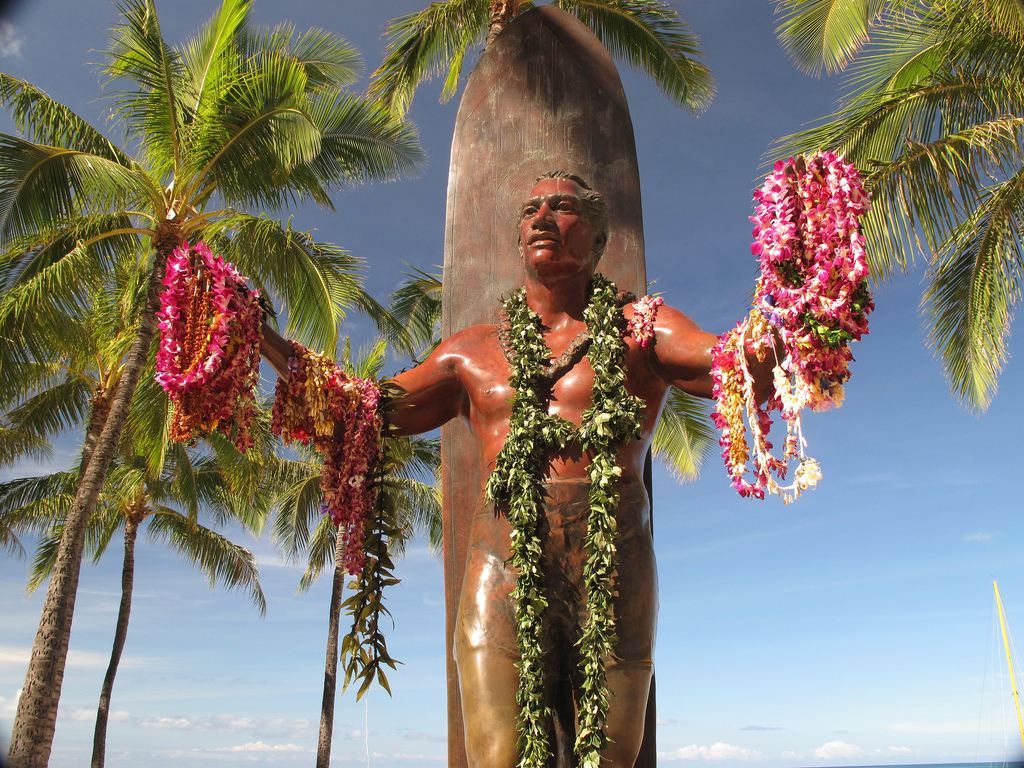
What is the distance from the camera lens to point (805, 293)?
2646 mm

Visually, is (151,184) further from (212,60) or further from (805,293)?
(805,293)

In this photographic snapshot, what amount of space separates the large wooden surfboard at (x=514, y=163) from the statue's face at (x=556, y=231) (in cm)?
78

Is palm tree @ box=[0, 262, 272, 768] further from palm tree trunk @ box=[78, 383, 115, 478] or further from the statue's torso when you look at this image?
the statue's torso

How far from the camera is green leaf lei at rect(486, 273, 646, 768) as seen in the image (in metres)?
2.94

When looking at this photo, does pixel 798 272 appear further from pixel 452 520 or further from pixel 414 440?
pixel 414 440

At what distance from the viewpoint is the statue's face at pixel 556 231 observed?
3.46 meters

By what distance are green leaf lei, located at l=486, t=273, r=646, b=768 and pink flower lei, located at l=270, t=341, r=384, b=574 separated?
627 mm

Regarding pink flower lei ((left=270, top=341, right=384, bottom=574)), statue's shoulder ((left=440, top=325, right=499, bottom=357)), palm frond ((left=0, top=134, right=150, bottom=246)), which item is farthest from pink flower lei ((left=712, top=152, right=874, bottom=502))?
palm frond ((left=0, top=134, right=150, bottom=246))

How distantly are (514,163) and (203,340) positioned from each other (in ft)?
6.97

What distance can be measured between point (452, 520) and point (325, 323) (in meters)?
7.61

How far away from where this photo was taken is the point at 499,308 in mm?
4230

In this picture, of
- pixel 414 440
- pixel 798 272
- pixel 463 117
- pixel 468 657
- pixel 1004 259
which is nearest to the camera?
pixel 798 272

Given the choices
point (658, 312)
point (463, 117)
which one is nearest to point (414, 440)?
point (463, 117)

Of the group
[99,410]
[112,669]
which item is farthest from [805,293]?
[112,669]
